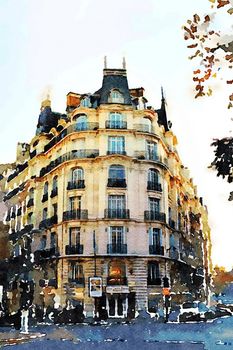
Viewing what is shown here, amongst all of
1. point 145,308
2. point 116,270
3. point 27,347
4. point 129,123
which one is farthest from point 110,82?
point 27,347

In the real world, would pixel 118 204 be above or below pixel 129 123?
below

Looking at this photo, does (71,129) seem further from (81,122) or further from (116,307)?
(116,307)

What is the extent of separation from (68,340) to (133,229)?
0.90 meters

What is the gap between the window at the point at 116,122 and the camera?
457cm

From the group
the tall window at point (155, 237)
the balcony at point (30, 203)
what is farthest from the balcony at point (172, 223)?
the balcony at point (30, 203)

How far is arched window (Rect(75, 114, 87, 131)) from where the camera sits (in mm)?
4628

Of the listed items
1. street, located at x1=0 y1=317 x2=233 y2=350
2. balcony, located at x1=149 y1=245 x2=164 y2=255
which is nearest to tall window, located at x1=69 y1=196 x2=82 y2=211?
balcony, located at x1=149 y1=245 x2=164 y2=255

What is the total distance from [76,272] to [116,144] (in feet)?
3.31

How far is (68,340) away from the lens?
403cm

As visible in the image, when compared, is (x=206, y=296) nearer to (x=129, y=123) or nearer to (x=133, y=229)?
(x=133, y=229)

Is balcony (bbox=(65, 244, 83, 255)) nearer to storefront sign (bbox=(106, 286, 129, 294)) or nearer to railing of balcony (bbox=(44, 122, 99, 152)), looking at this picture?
storefront sign (bbox=(106, 286, 129, 294))

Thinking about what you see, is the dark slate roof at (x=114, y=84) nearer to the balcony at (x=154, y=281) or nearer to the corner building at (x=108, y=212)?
the corner building at (x=108, y=212)

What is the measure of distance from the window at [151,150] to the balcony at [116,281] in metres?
0.92


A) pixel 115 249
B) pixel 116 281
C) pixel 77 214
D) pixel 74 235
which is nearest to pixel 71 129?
pixel 77 214
